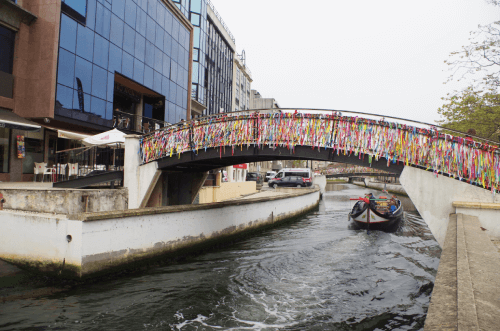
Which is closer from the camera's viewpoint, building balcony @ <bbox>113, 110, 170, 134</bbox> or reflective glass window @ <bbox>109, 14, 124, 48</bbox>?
reflective glass window @ <bbox>109, 14, 124, 48</bbox>

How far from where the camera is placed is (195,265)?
1115cm

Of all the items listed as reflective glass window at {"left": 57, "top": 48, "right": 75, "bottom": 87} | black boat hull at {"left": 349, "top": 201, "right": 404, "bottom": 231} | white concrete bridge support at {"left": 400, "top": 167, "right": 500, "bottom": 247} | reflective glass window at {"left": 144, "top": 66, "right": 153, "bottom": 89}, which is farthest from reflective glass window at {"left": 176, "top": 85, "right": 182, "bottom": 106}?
white concrete bridge support at {"left": 400, "top": 167, "right": 500, "bottom": 247}

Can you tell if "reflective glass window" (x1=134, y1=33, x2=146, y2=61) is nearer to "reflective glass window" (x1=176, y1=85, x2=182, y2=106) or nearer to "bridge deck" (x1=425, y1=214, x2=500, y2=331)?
"reflective glass window" (x1=176, y1=85, x2=182, y2=106)

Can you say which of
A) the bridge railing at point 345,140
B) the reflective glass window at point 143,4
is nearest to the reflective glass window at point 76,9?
the reflective glass window at point 143,4

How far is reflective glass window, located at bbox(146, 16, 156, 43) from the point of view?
24.7 m

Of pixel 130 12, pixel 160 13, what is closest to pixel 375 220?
pixel 130 12

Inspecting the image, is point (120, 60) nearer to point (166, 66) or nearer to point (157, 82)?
point (157, 82)

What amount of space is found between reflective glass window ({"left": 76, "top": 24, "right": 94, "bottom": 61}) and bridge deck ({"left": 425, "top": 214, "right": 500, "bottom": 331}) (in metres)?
19.5

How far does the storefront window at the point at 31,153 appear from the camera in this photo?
17.1 meters

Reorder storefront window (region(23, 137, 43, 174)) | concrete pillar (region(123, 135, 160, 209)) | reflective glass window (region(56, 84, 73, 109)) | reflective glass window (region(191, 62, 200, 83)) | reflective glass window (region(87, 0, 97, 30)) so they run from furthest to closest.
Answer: reflective glass window (region(191, 62, 200, 83)) < reflective glass window (region(87, 0, 97, 30)) < storefront window (region(23, 137, 43, 174)) < reflective glass window (region(56, 84, 73, 109)) < concrete pillar (region(123, 135, 160, 209))

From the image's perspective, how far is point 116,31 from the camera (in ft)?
70.2

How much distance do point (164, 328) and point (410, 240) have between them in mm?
13890

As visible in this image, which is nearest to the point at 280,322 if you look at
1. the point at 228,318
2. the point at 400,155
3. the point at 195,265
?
the point at 228,318

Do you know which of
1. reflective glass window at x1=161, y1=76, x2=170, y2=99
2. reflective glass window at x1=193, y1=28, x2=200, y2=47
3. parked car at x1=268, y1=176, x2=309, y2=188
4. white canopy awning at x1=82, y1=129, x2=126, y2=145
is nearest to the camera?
white canopy awning at x1=82, y1=129, x2=126, y2=145
